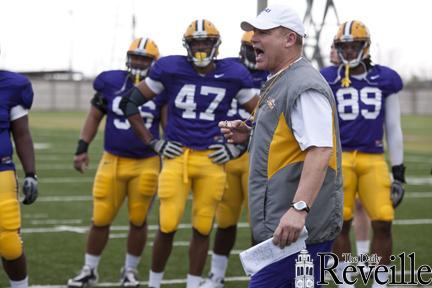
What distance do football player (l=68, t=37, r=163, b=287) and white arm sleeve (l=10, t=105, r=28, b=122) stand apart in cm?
129

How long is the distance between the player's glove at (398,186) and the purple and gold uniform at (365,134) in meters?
0.10

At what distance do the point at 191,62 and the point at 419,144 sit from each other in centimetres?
1822

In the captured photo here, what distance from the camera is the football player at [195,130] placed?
20.2 feet

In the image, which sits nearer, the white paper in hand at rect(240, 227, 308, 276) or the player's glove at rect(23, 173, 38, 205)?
the white paper in hand at rect(240, 227, 308, 276)

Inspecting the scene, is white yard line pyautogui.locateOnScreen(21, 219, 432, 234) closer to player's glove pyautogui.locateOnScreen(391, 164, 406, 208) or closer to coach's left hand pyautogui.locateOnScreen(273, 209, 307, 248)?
player's glove pyautogui.locateOnScreen(391, 164, 406, 208)

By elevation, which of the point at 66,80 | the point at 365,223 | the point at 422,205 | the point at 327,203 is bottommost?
the point at 66,80

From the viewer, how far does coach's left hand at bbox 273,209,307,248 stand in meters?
3.63

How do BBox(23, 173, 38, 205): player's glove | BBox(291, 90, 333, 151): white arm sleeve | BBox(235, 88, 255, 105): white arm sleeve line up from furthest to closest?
BBox(235, 88, 255, 105): white arm sleeve < BBox(23, 173, 38, 205): player's glove < BBox(291, 90, 333, 151): white arm sleeve

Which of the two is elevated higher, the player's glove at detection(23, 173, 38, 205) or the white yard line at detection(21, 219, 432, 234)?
the player's glove at detection(23, 173, 38, 205)

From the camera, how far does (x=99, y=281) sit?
6.82m

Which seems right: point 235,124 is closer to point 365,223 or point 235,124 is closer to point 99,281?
point 99,281

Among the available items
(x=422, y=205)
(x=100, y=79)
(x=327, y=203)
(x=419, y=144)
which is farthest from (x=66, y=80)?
(x=327, y=203)

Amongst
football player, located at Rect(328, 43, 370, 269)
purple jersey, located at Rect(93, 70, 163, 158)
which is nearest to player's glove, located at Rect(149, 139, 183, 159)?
purple jersey, located at Rect(93, 70, 163, 158)

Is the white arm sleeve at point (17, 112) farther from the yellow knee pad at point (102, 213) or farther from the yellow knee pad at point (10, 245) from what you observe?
the yellow knee pad at point (102, 213)
